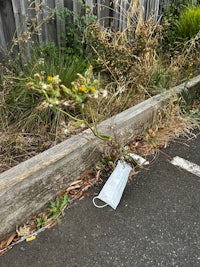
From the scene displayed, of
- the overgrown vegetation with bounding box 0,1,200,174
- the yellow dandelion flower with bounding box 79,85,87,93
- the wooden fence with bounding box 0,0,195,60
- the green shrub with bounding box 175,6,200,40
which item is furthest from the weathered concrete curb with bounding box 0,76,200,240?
the green shrub with bounding box 175,6,200,40

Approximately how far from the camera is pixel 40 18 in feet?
8.36

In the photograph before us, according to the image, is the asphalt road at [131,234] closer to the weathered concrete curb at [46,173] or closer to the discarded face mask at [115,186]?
the discarded face mask at [115,186]

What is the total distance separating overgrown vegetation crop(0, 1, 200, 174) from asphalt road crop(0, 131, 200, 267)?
1.89 ft

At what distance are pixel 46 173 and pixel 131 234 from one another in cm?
63

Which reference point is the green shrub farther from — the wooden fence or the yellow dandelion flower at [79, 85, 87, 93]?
the yellow dandelion flower at [79, 85, 87, 93]

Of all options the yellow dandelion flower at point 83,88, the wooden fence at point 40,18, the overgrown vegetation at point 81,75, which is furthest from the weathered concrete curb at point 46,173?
the wooden fence at point 40,18

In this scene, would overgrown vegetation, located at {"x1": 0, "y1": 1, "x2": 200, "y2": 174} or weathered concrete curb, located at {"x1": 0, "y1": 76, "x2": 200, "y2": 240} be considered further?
overgrown vegetation, located at {"x1": 0, "y1": 1, "x2": 200, "y2": 174}

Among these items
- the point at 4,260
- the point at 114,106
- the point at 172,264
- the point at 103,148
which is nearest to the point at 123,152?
the point at 103,148

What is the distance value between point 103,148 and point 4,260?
1007mm

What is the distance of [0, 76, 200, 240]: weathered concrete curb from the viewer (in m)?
1.41

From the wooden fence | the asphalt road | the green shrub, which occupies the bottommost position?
the asphalt road

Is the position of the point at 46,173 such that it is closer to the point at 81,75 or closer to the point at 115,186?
the point at 115,186

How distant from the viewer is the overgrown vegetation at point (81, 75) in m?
A: 1.78

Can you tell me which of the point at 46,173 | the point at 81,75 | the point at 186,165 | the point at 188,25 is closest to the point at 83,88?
the point at 81,75
